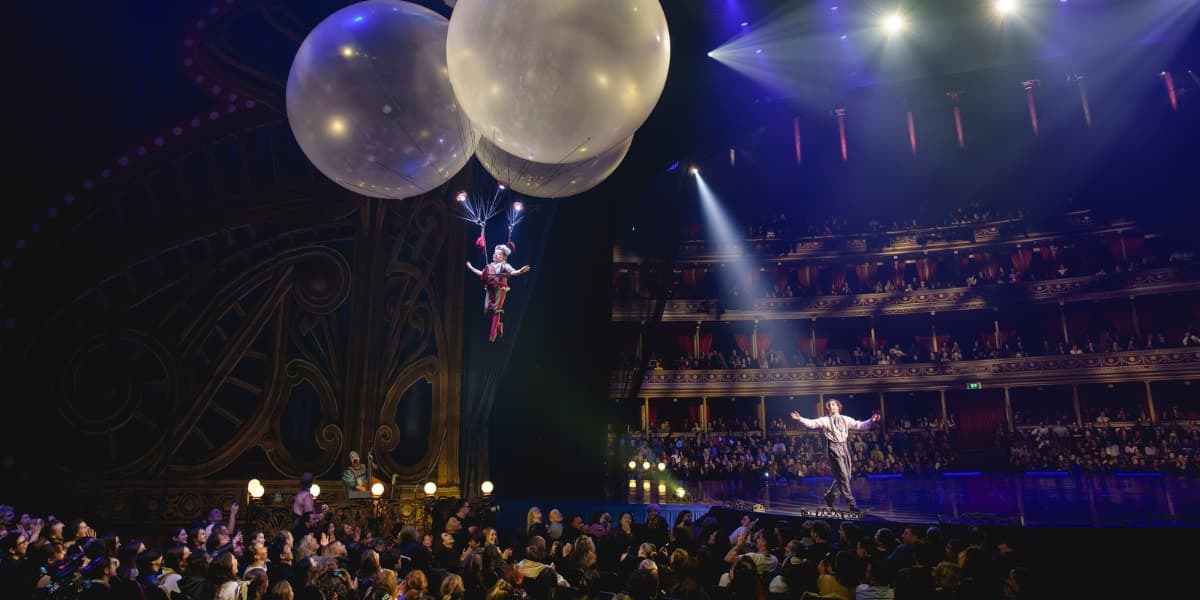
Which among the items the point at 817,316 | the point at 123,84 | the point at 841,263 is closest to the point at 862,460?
the point at 817,316

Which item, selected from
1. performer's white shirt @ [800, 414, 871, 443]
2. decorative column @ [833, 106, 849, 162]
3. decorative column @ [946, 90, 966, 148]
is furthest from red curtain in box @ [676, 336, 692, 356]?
performer's white shirt @ [800, 414, 871, 443]

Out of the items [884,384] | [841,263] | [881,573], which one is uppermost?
[841,263]

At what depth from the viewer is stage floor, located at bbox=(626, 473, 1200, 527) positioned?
1029cm

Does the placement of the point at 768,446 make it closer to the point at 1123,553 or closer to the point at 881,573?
the point at 1123,553

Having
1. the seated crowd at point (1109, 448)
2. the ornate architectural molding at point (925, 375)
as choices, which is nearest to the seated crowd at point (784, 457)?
the seated crowd at point (1109, 448)

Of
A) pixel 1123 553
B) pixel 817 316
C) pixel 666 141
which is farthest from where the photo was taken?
pixel 817 316

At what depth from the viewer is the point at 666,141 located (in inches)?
345

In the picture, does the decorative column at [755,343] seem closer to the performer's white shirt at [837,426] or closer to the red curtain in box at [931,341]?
the red curtain in box at [931,341]

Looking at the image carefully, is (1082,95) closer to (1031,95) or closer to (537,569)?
(1031,95)

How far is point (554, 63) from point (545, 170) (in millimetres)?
1574

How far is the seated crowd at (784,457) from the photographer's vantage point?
21.8 m

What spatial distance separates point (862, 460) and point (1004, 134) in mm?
17577

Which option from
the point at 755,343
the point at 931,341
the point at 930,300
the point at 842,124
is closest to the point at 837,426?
the point at 755,343

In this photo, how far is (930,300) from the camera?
2767cm
